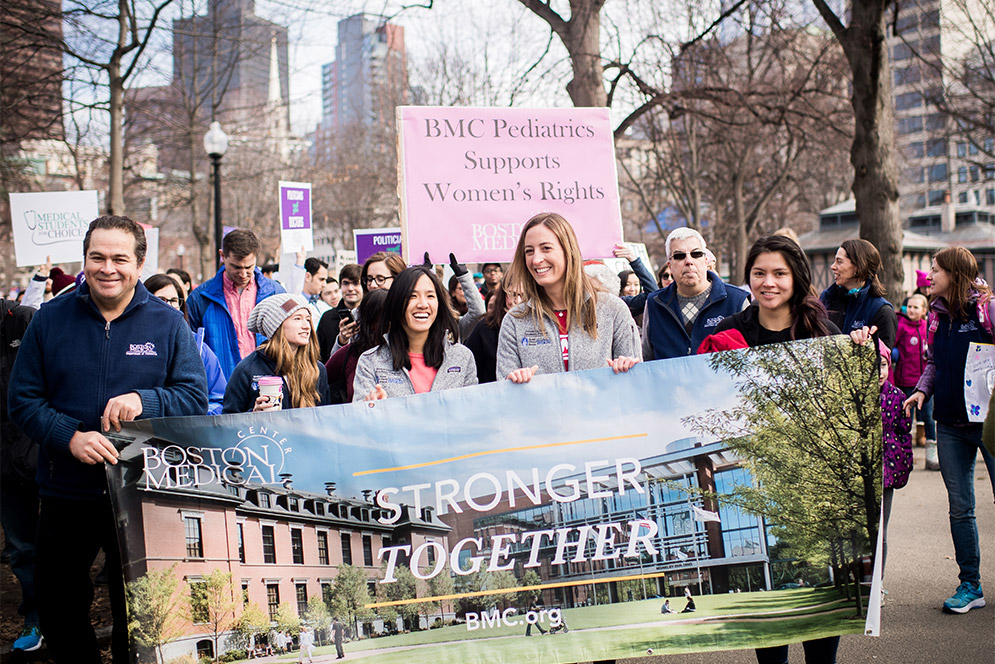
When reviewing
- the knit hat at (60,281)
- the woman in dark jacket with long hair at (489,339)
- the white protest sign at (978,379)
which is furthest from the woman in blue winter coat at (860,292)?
the knit hat at (60,281)

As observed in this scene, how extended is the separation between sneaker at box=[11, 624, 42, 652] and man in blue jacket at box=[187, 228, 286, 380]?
2.00m

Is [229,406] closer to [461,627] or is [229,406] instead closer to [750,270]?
[461,627]

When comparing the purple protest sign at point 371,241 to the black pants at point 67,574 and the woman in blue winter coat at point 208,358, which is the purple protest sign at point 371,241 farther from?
the black pants at point 67,574

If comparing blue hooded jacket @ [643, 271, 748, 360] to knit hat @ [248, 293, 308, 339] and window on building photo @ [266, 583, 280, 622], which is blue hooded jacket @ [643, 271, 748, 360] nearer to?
knit hat @ [248, 293, 308, 339]

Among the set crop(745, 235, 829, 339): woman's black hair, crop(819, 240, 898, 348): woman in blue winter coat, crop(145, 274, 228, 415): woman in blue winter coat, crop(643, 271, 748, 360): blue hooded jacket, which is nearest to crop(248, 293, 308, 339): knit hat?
crop(145, 274, 228, 415): woman in blue winter coat

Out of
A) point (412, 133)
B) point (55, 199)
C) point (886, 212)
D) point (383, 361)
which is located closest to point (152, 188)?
point (55, 199)

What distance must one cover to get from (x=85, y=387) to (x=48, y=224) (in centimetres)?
664

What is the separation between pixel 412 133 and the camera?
20.1ft

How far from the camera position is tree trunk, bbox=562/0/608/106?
13.7 metres

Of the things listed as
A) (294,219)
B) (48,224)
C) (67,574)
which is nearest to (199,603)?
(67,574)

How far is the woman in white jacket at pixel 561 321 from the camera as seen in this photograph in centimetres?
418

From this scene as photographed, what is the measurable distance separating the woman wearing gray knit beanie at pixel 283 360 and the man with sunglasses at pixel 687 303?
2020 mm

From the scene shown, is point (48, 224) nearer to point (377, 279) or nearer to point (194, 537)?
point (377, 279)

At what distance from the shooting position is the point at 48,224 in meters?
9.69
